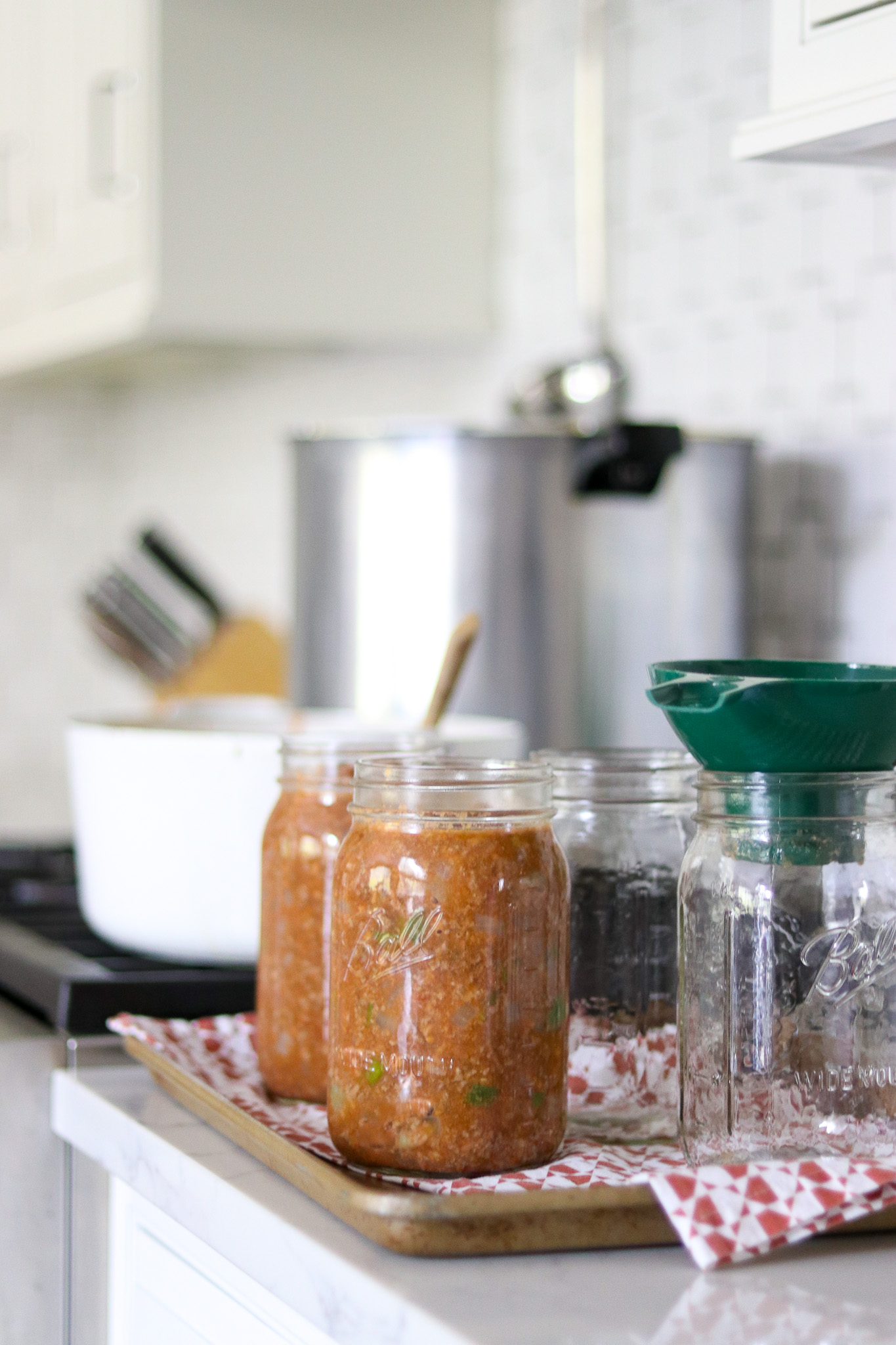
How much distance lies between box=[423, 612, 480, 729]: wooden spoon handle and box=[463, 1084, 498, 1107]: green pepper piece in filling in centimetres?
30

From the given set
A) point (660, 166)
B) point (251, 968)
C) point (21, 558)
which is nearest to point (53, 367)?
point (21, 558)

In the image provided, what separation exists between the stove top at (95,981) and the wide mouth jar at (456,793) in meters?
0.31

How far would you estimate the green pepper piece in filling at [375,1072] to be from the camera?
2.15ft

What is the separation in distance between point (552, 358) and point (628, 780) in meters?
1.09

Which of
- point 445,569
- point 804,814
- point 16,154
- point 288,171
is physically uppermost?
point 16,154

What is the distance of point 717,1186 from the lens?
1.96ft

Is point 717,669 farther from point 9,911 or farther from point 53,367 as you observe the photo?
point 53,367

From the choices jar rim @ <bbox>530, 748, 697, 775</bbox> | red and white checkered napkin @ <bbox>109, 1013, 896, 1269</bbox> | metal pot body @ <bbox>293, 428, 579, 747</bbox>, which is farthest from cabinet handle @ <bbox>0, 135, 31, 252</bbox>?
red and white checkered napkin @ <bbox>109, 1013, 896, 1269</bbox>

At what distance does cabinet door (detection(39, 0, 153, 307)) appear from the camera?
1816 millimetres

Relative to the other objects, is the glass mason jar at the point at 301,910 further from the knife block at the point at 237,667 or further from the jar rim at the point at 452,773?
the knife block at the point at 237,667

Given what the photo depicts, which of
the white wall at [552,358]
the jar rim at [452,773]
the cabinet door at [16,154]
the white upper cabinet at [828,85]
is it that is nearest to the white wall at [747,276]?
the white wall at [552,358]

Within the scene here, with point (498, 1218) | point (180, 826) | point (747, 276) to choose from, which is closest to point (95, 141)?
point (747, 276)

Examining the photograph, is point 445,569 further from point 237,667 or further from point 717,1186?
point 237,667

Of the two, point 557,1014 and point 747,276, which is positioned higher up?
point 747,276
